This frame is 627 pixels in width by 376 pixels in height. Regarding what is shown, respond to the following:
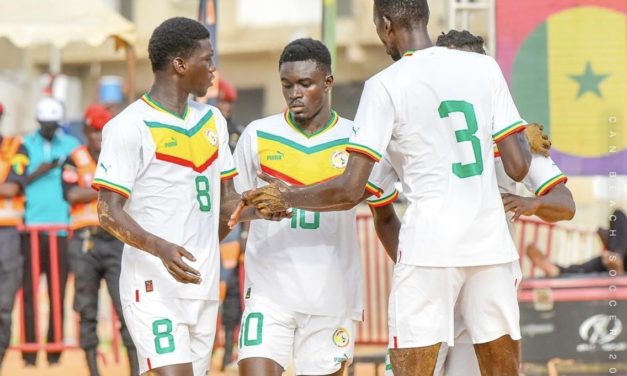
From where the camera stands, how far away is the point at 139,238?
19.7 feet

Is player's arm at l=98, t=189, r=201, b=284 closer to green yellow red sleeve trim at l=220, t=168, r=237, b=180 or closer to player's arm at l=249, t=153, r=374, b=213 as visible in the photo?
player's arm at l=249, t=153, r=374, b=213

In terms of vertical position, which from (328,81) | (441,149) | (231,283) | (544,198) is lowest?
(231,283)

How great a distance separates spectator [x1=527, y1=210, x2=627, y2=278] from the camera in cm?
990

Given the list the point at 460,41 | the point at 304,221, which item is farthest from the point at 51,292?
the point at 460,41

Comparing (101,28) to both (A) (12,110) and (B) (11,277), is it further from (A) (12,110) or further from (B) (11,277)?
(A) (12,110)

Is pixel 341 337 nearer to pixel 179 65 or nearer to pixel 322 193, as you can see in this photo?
pixel 322 193

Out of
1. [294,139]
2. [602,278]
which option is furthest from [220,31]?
[294,139]

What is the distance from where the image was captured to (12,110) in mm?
26250

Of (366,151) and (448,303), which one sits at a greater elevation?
(366,151)

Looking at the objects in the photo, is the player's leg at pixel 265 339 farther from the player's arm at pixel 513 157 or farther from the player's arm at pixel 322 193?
the player's arm at pixel 513 157

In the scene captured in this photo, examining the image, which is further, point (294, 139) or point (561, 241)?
point (561, 241)

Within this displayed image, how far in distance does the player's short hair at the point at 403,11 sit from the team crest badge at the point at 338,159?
3.49ft

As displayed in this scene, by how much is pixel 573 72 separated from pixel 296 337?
4.23m

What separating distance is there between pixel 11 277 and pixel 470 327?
6.51 meters
